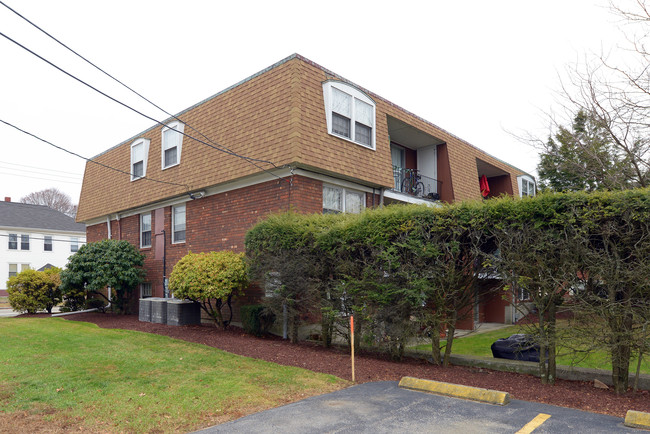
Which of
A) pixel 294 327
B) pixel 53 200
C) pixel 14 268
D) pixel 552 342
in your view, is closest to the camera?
pixel 552 342

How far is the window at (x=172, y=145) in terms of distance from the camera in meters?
15.5

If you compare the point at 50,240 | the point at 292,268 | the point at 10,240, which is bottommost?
the point at 292,268

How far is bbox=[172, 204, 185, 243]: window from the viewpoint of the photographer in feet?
52.0

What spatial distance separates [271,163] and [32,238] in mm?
35984

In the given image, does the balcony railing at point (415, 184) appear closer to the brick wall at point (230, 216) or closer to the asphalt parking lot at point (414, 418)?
the brick wall at point (230, 216)

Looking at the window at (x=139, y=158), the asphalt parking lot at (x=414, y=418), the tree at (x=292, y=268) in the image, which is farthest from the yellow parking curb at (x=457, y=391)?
the window at (x=139, y=158)

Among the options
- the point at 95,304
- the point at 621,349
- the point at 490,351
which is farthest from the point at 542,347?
the point at 95,304

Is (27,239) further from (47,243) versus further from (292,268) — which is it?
(292,268)

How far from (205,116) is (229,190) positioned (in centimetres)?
276

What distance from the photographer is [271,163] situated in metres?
11.7

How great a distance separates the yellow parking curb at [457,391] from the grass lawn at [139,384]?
1.03 m

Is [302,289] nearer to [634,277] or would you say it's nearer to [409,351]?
[409,351]

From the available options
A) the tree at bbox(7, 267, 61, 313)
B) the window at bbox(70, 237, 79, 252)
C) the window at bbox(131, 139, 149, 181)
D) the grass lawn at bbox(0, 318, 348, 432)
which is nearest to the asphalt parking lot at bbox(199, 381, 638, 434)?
the grass lawn at bbox(0, 318, 348, 432)

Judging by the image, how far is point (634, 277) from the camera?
19.7 ft
